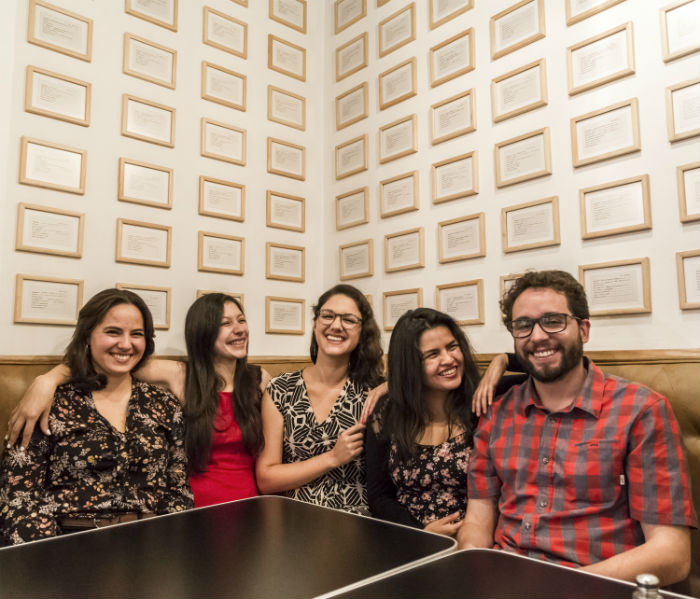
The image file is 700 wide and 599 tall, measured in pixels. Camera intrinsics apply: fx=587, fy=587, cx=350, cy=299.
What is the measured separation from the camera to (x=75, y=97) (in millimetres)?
2857

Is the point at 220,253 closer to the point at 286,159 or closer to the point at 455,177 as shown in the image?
the point at 286,159

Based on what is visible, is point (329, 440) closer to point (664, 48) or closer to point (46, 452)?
point (46, 452)

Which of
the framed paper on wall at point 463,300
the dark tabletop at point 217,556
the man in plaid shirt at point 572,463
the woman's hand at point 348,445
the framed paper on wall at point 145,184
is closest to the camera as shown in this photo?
the dark tabletop at point 217,556

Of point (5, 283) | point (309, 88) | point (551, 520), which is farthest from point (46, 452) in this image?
point (309, 88)

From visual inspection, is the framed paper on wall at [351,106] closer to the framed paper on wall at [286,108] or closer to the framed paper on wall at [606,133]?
the framed paper on wall at [286,108]

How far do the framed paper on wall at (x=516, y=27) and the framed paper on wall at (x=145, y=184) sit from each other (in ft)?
5.89

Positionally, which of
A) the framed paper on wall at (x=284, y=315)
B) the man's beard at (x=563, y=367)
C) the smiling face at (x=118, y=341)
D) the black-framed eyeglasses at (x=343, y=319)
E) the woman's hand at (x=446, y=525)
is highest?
the framed paper on wall at (x=284, y=315)

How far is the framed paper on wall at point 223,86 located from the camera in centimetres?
336

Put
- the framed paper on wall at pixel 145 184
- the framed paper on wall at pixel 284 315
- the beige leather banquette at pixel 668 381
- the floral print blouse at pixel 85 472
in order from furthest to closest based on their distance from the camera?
the framed paper on wall at pixel 284 315 < the framed paper on wall at pixel 145 184 < the floral print blouse at pixel 85 472 < the beige leather banquette at pixel 668 381

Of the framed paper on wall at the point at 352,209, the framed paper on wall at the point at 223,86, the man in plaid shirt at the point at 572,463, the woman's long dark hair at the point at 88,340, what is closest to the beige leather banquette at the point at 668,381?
the woman's long dark hair at the point at 88,340

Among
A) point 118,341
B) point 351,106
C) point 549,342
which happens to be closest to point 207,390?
point 118,341

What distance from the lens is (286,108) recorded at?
12.1 ft

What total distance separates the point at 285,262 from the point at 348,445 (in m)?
1.73

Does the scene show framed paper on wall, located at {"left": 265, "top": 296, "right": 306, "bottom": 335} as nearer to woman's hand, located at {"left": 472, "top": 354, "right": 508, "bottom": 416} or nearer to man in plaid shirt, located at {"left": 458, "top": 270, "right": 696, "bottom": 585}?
woman's hand, located at {"left": 472, "top": 354, "right": 508, "bottom": 416}
